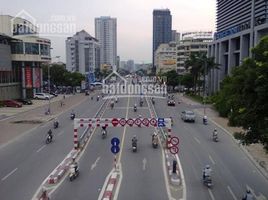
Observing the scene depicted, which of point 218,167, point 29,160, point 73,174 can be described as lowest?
point 218,167

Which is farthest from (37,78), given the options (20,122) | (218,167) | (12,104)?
(218,167)

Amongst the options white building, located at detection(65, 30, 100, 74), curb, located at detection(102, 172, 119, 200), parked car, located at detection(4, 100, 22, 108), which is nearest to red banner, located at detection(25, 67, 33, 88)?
parked car, located at detection(4, 100, 22, 108)

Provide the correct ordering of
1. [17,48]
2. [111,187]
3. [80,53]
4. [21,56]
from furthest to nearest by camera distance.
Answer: [80,53] < [21,56] < [17,48] < [111,187]

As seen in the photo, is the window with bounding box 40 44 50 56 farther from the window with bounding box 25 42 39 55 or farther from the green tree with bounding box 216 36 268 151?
the green tree with bounding box 216 36 268 151

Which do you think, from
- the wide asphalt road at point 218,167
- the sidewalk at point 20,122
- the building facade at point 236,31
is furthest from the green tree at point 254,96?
the building facade at point 236,31

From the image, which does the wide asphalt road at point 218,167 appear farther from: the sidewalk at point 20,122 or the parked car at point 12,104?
the parked car at point 12,104

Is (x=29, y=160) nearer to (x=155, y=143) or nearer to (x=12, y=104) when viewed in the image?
(x=155, y=143)

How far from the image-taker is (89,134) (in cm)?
3778

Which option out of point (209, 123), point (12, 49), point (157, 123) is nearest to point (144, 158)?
point (157, 123)

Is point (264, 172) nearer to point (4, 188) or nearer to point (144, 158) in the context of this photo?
point (144, 158)

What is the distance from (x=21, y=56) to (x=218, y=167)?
198 feet

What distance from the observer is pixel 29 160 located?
2750 cm

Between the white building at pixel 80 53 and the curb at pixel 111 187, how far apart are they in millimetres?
169177

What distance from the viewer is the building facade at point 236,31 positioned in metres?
64.4
